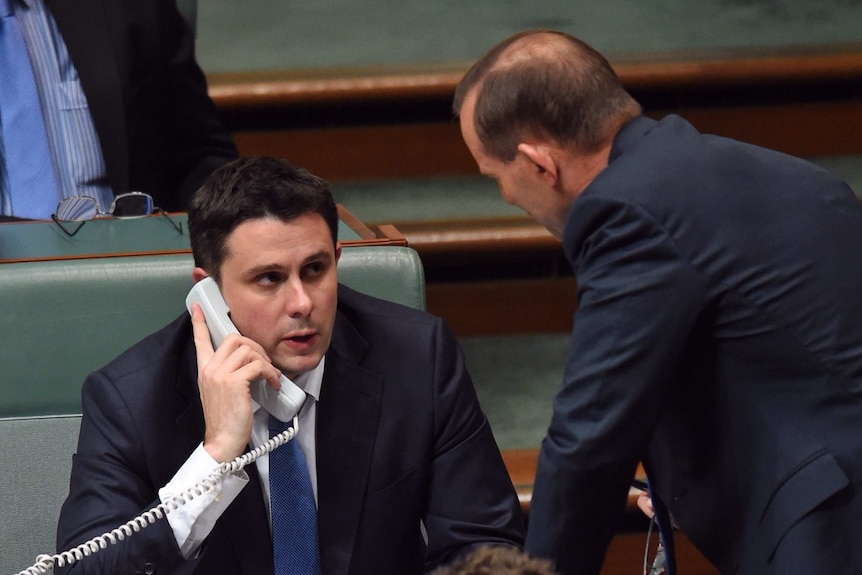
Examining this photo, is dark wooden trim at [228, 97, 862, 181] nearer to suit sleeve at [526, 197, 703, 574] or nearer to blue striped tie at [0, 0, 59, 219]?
blue striped tie at [0, 0, 59, 219]

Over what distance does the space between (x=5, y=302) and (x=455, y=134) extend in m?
1.02

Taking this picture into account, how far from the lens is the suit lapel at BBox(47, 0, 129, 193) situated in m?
1.68

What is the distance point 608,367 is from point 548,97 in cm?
21

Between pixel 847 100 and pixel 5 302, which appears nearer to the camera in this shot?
pixel 5 302

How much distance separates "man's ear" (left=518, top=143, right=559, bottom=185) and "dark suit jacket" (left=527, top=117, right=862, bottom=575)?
4 cm

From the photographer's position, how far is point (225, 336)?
3.50ft

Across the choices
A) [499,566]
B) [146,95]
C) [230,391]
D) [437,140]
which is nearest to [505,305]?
[437,140]

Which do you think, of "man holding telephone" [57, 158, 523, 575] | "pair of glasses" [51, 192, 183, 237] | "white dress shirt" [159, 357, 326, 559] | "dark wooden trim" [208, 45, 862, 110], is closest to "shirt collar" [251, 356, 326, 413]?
"man holding telephone" [57, 158, 523, 575]

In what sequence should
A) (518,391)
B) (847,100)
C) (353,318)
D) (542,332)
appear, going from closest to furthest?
1. (353,318)
2. (518,391)
3. (542,332)
4. (847,100)

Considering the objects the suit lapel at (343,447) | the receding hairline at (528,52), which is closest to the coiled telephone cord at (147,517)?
the suit lapel at (343,447)

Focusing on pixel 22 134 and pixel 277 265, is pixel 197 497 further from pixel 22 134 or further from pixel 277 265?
pixel 22 134

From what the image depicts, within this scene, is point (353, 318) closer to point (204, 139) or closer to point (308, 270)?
point (308, 270)

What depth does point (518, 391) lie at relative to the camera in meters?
1.84

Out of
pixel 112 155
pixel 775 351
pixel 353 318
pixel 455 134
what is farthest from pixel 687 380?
pixel 455 134
